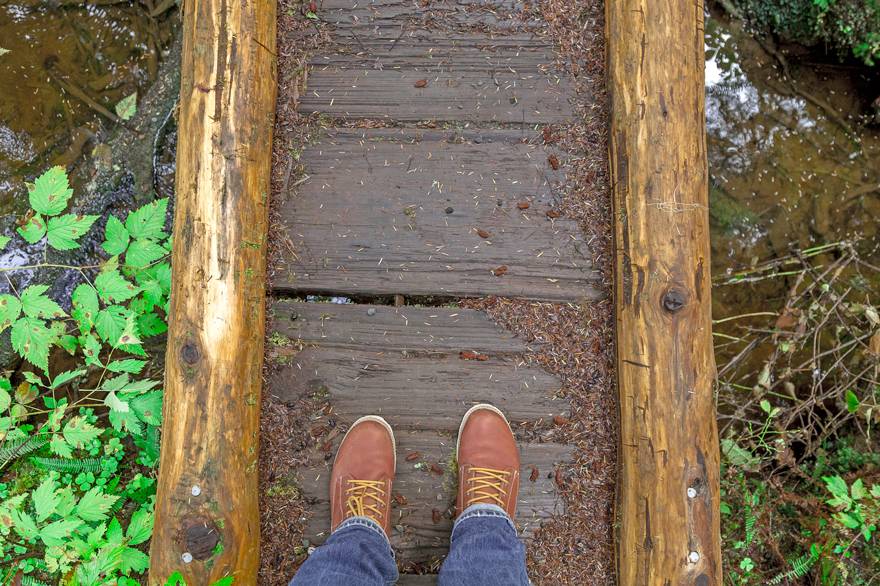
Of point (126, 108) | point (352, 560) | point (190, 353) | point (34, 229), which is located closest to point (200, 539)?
point (352, 560)

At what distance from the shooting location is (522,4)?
8.69ft

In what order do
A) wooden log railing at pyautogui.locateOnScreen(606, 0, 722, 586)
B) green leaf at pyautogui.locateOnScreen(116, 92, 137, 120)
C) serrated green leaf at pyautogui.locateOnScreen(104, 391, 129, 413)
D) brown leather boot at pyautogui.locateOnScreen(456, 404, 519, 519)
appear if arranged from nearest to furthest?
wooden log railing at pyautogui.locateOnScreen(606, 0, 722, 586) → brown leather boot at pyautogui.locateOnScreen(456, 404, 519, 519) → serrated green leaf at pyautogui.locateOnScreen(104, 391, 129, 413) → green leaf at pyautogui.locateOnScreen(116, 92, 137, 120)

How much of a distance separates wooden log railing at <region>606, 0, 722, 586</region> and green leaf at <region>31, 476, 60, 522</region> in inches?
112

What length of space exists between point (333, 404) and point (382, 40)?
188 centimetres

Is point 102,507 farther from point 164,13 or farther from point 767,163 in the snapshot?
point 767,163

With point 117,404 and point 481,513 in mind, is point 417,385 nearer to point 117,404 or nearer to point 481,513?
point 481,513

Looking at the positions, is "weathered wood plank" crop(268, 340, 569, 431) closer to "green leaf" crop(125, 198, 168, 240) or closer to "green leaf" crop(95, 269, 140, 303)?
"green leaf" crop(95, 269, 140, 303)

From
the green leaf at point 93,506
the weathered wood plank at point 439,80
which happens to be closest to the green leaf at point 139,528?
the green leaf at point 93,506

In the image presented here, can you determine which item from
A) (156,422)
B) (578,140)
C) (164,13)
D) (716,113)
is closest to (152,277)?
(156,422)

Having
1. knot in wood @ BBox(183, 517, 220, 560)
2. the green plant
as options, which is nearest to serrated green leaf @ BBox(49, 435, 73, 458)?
the green plant

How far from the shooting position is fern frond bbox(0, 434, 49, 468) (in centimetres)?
295

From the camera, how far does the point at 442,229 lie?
262 centimetres

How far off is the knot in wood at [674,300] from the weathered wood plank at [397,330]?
29.9 inches

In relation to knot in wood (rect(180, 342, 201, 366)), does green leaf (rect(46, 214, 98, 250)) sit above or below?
above
